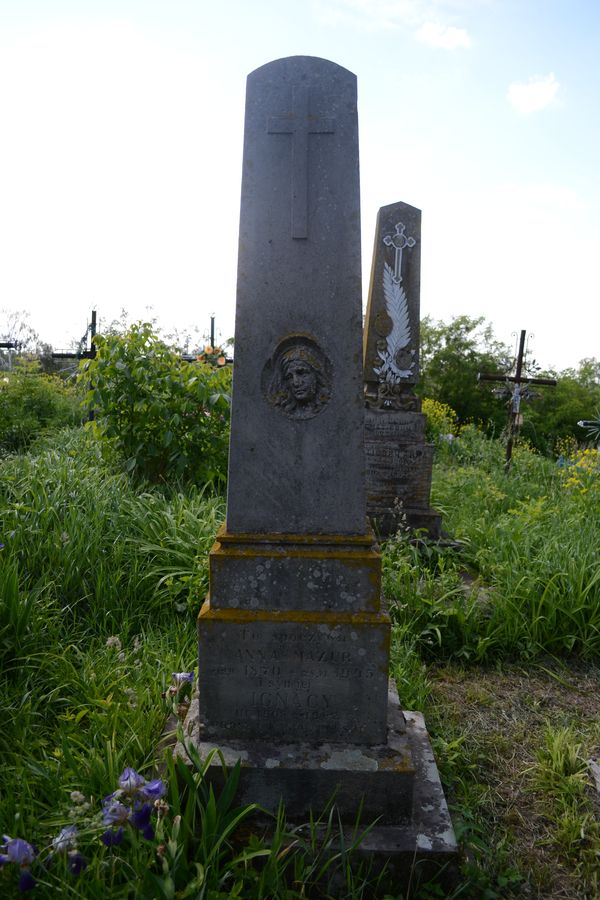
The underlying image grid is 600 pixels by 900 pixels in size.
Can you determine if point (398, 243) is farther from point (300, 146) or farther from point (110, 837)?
point (110, 837)

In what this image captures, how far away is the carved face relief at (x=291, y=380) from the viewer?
2.12m

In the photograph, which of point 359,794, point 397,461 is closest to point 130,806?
point 359,794

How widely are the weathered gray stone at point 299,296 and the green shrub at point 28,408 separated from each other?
6.07 metres

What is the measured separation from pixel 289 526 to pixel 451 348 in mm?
15327

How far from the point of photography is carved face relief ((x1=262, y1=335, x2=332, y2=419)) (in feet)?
6.95

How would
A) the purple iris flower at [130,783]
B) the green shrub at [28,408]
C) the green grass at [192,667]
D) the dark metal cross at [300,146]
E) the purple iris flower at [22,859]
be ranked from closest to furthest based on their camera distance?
1. the purple iris flower at [22,859]
2. the purple iris flower at [130,783]
3. the green grass at [192,667]
4. the dark metal cross at [300,146]
5. the green shrub at [28,408]

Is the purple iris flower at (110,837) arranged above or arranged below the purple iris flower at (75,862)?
above

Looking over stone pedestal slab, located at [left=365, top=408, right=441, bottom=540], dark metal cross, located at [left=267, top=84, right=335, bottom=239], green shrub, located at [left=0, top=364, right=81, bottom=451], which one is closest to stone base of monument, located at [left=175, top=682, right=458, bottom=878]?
dark metal cross, located at [left=267, top=84, right=335, bottom=239]

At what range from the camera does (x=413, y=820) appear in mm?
2053

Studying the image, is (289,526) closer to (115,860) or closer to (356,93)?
(115,860)

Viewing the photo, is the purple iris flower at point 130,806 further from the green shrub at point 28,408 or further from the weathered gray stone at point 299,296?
the green shrub at point 28,408

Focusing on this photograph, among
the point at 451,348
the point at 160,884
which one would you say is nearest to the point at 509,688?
the point at 160,884

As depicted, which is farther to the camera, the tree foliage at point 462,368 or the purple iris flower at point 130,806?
the tree foliage at point 462,368

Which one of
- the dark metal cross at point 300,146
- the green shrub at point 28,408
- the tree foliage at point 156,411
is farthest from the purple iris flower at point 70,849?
the green shrub at point 28,408
